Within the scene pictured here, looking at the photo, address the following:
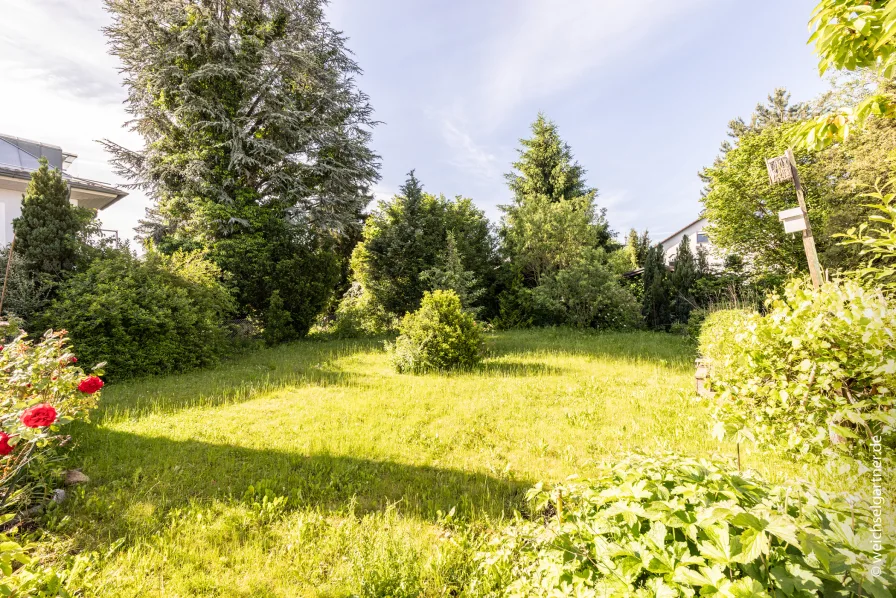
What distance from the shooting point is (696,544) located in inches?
55.0

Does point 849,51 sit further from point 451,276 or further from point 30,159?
point 30,159

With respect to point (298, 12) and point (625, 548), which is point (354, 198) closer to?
point (298, 12)

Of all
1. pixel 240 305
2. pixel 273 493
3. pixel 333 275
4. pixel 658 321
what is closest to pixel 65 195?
pixel 240 305

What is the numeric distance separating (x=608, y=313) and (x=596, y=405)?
1025 centimetres

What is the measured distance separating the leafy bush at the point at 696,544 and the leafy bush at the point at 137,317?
934cm

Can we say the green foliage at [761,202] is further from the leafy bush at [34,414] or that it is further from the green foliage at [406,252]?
the leafy bush at [34,414]

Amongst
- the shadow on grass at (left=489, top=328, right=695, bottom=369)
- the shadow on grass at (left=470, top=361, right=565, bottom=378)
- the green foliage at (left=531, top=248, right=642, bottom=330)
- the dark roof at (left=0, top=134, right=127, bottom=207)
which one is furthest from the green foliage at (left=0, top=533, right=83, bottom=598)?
the dark roof at (left=0, top=134, right=127, bottom=207)

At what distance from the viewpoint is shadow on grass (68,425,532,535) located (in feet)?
10.3

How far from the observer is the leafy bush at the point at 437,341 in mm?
8039

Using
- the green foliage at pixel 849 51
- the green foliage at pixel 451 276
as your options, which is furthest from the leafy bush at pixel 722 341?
the green foliage at pixel 451 276

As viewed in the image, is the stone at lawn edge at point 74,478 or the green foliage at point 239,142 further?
the green foliage at point 239,142

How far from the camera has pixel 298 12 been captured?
1543cm

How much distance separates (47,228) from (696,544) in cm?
1338

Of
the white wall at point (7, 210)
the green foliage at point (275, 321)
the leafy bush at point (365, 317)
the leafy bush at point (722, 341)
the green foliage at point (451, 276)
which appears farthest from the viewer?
the leafy bush at point (365, 317)
